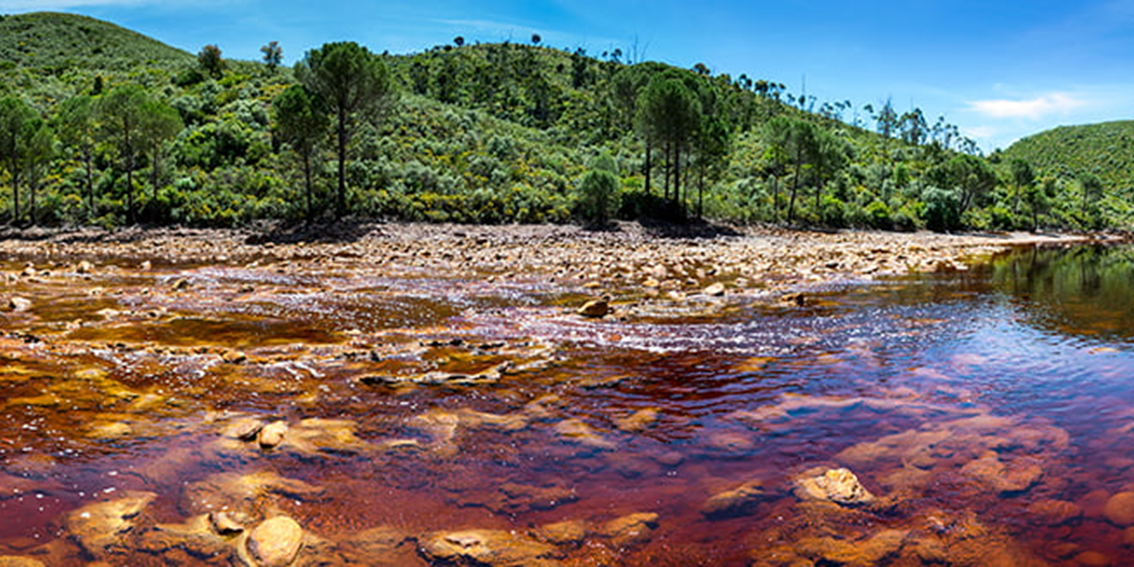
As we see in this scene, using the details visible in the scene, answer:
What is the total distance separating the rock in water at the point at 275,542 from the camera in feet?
12.6

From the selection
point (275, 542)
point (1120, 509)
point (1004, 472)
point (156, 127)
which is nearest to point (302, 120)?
point (156, 127)

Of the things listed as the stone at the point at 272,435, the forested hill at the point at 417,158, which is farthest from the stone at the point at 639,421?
the forested hill at the point at 417,158

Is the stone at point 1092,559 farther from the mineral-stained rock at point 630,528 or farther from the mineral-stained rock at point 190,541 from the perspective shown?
the mineral-stained rock at point 190,541

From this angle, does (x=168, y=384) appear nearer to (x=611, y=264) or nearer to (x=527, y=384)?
(x=527, y=384)

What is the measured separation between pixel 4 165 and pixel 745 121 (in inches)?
3857

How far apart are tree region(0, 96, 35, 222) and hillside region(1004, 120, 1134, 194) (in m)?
152

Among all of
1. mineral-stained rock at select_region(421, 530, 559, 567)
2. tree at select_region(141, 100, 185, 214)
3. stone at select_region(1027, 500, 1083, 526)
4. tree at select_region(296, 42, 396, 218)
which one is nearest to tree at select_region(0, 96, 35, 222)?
tree at select_region(141, 100, 185, 214)

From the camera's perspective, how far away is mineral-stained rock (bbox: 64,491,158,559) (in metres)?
4.01

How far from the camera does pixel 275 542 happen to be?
3.99 meters

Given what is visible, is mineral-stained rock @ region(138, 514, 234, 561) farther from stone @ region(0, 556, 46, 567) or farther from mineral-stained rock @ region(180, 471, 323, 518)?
stone @ region(0, 556, 46, 567)

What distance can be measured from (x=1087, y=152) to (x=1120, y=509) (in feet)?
657

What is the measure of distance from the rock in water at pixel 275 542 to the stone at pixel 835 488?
384 centimetres

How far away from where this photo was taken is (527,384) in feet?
26.5

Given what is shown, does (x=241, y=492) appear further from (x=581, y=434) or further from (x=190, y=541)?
(x=581, y=434)
